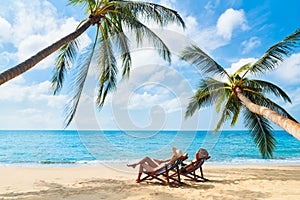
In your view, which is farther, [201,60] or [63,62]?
[201,60]

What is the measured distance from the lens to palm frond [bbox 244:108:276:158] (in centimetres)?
852

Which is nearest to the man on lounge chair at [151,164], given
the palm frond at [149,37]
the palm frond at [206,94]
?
the palm frond at [149,37]

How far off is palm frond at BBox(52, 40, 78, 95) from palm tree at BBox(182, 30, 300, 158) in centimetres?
333

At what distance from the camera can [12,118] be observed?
31.9 m

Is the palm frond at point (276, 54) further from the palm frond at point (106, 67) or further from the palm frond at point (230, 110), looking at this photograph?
the palm frond at point (106, 67)

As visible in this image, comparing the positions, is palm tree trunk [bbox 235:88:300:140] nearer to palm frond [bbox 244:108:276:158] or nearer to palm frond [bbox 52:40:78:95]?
palm frond [bbox 244:108:276:158]

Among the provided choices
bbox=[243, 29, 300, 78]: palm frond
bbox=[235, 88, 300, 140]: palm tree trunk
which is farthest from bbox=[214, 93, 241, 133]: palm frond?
bbox=[235, 88, 300, 140]: palm tree trunk

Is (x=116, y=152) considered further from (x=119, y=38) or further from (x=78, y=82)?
(x=78, y=82)

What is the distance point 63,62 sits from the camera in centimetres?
725

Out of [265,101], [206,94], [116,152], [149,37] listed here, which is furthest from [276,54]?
[116,152]

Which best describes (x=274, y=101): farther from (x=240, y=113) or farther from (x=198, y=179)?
(x=198, y=179)

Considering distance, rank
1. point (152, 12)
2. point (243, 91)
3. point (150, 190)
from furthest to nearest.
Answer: point (243, 91) < point (152, 12) < point (150, 190)

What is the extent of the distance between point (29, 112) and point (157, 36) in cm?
2386

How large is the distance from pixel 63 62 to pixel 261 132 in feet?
22.2
